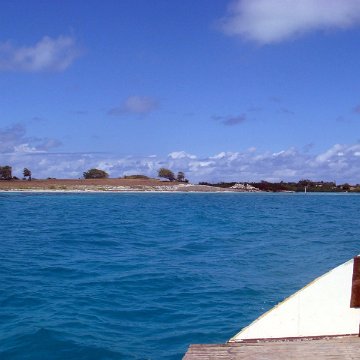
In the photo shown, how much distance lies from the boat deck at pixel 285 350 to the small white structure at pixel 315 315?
25 centimetres

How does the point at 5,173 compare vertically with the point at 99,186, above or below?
above

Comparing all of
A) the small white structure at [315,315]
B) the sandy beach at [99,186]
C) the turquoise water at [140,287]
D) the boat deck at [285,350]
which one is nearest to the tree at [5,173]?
the sandy beach at [99,186]

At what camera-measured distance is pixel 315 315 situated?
5.65 meters

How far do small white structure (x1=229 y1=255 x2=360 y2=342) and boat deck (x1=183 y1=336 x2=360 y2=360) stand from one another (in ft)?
0.83

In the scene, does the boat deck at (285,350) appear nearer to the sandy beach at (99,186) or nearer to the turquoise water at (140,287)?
the turquoise water at (140,287)

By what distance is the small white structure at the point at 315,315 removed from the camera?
556 centimetres

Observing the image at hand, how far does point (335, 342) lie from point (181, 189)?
133364 mm

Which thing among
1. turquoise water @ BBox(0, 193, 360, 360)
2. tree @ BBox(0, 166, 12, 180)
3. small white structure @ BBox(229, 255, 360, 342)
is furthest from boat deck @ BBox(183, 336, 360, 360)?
tree @ BBox(0, 166, 12, 180)

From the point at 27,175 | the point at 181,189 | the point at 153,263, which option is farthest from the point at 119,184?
the point at 153,263

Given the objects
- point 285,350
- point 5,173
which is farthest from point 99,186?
point 285,350

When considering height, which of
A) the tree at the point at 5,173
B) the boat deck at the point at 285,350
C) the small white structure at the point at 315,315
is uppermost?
the tree at the point at 5,173

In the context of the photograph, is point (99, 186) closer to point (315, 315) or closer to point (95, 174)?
point (95, 174)

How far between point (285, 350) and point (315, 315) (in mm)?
826

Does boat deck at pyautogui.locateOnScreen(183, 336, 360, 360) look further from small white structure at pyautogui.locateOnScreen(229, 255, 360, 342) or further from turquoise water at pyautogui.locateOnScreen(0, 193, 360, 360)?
turquoise water at pyautogui.locateOnScreen(0, 193, 360, 360)
